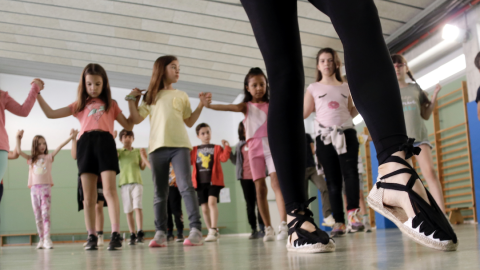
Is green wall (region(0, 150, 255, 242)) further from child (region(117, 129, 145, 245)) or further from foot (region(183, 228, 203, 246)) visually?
foot (region(183, 228, 203, 246))

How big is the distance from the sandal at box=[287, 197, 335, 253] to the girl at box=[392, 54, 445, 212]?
2331mm

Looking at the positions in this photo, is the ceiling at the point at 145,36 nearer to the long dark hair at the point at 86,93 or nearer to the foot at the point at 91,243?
the long dark hair at the point at 86,93

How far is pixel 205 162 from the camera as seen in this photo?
5266mm

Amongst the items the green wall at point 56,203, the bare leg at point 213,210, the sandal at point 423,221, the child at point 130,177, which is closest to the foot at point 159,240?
the bare leg at point 213,210

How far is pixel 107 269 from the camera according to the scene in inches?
37.6

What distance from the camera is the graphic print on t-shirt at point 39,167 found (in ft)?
17.1

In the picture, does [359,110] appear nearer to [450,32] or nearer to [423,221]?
[423,221]

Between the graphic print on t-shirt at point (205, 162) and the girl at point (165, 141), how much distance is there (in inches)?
72.0

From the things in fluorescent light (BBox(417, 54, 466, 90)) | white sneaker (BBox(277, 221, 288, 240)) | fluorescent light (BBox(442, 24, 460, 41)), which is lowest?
white sneaker (BBox(277, 221, 288, 240))

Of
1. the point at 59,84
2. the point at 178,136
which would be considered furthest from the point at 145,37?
the point at 178,136

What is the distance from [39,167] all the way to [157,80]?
2.71 m

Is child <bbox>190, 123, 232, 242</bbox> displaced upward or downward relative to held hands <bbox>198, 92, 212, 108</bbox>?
downward

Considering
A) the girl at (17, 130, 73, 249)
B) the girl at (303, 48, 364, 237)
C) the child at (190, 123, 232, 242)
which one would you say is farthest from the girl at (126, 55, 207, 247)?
the girl at (17, 130, 73, 249)

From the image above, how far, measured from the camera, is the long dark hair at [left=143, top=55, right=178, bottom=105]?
3.34 m
